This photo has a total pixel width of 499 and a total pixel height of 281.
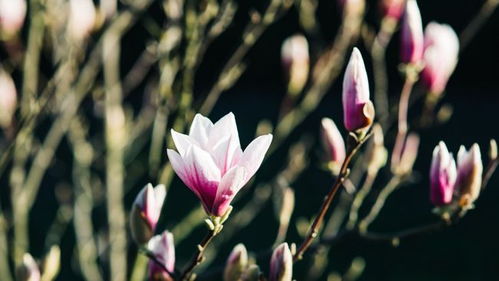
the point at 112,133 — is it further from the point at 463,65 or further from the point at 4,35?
the point at 463,65

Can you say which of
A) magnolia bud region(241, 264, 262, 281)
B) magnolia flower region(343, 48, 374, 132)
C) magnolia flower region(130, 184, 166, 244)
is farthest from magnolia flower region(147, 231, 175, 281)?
magnolia flower region(343, 48, 374, 132)

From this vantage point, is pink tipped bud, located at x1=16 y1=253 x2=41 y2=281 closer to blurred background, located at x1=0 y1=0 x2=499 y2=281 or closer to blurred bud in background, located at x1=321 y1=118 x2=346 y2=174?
blurred background, located at x1=0 y1=0 x2=499 y2=281

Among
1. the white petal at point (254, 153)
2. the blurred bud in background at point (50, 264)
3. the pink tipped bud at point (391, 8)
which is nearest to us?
the white petal at point (254, 153)

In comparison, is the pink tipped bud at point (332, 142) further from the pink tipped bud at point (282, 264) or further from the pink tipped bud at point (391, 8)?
the pink tipped bud at point (391, 8)

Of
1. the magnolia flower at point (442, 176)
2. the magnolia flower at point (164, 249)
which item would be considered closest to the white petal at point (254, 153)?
the magnolia flower at point (164, 249)

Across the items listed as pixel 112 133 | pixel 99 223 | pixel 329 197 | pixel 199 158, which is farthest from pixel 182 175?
pixel 99 223

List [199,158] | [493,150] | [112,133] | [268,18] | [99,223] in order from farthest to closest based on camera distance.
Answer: [99,223] < [112,133] < [268,18] < [493,150] < [199,158]
